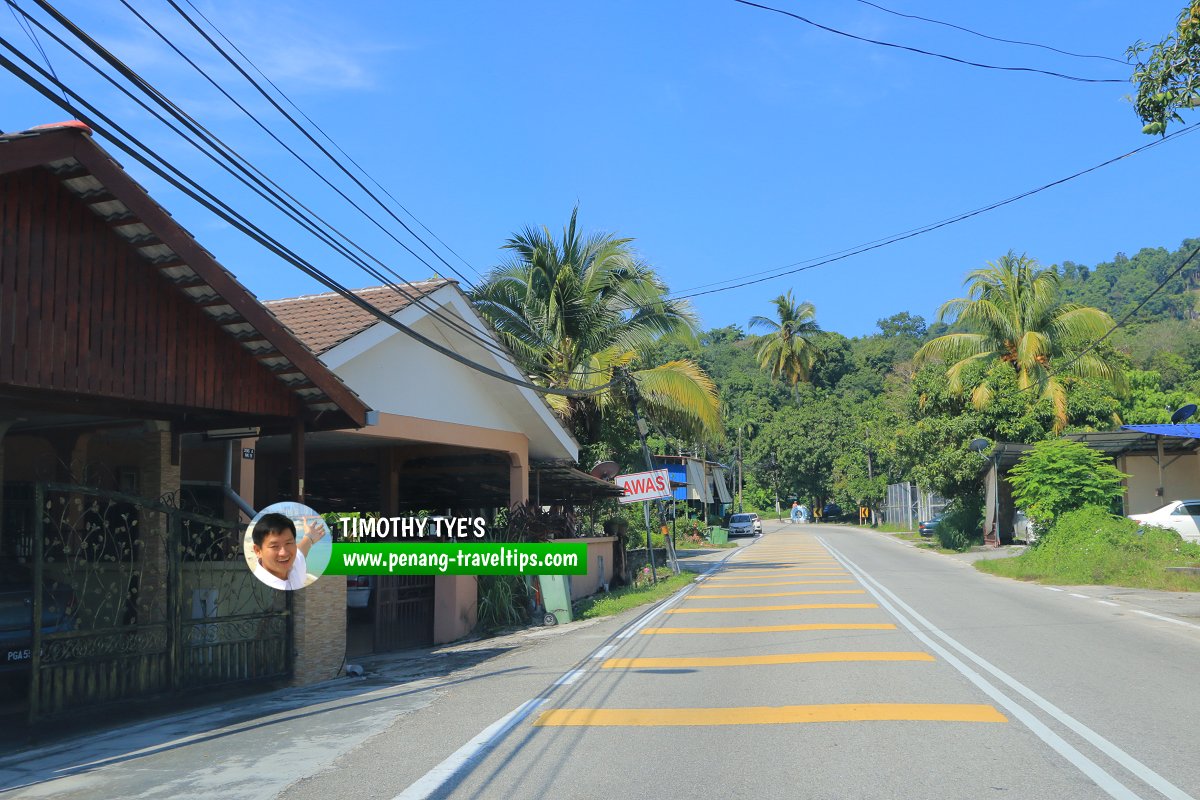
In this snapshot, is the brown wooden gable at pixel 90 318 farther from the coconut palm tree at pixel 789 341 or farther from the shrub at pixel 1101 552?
the coconut palm tree at pixel 789 341

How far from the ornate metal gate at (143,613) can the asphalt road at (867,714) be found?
336cm

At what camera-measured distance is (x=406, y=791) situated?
6.03 meters

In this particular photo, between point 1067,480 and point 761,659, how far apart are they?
1677 cm

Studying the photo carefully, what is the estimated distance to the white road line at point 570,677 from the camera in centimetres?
1008

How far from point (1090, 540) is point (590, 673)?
16824mm

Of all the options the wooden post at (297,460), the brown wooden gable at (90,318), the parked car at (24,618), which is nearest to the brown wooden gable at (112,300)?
the brown wooden gable at (90,318)

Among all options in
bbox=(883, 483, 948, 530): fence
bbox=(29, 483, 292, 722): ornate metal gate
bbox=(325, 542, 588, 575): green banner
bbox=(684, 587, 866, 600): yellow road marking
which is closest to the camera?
bbox=(29, 483, 292, 722): ornate metal gate

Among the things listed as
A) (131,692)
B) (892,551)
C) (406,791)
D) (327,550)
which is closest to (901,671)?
(406,791)

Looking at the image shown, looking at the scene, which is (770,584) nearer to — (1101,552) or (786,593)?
(786,593)

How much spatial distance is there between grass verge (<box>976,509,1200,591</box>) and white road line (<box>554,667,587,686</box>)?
13415 mm

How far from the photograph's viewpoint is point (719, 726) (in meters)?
7.78

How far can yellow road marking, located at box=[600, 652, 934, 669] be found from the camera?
10867mm

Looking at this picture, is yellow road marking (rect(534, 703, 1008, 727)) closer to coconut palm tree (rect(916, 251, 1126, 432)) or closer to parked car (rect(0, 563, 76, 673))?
parked car (rect(0, 563, 76, 673))

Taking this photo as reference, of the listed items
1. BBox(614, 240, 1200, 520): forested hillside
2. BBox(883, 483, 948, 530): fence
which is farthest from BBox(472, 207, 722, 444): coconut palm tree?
BBox(883, 483, 948, 530): fence
